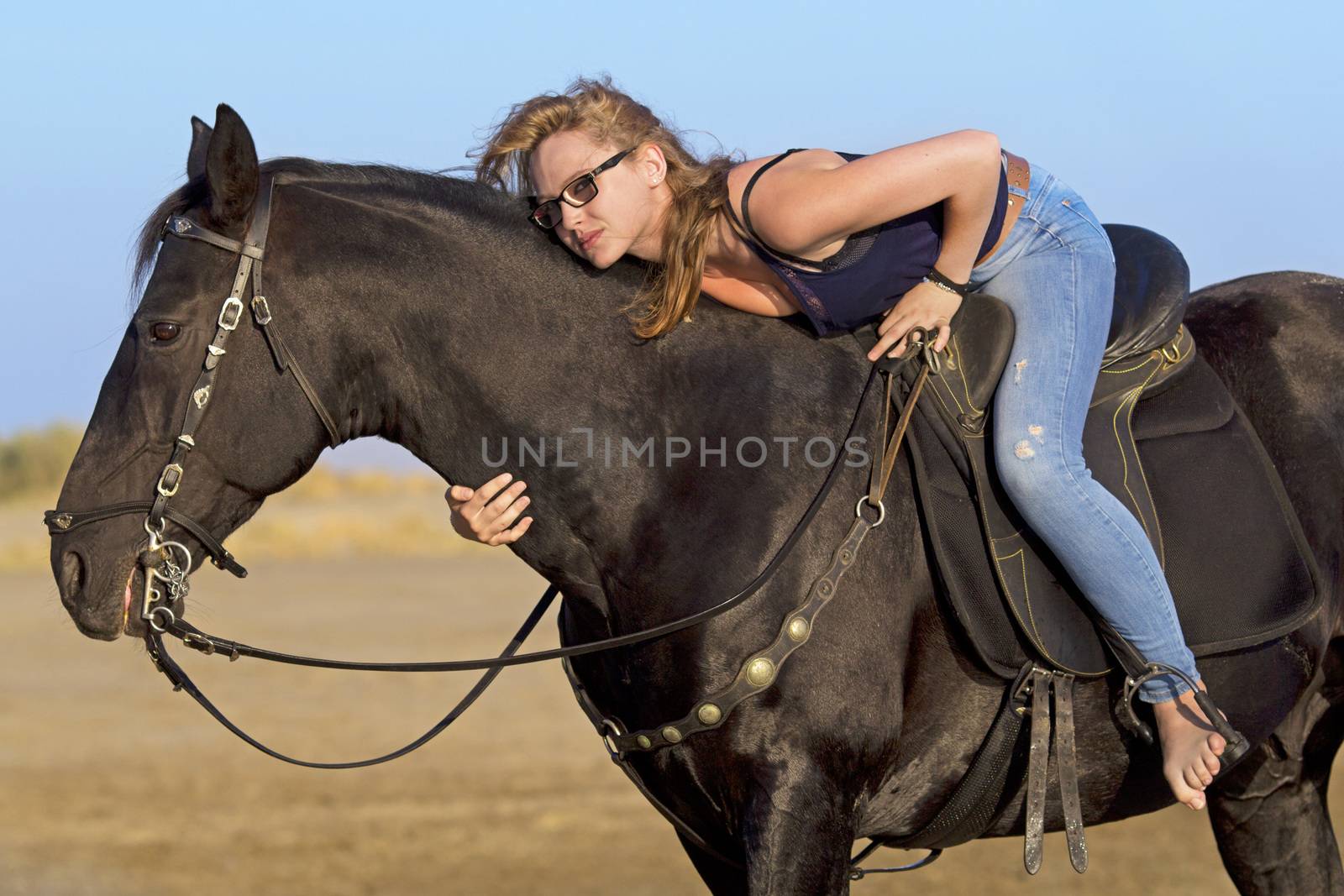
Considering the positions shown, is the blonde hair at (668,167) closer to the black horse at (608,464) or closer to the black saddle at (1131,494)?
the black horse at (608,464)

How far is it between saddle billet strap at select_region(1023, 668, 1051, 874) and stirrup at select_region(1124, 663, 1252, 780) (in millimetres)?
209

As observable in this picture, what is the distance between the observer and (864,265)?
299 cm

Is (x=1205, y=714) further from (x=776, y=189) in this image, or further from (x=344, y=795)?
(x=344, y=795)

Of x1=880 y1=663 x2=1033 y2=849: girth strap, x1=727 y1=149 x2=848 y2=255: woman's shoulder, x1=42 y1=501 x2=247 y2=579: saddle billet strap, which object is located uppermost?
x1=727 y1=149 x2=848 y2=255: woman's shoulder

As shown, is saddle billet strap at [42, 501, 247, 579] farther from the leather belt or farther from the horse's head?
the leather belt

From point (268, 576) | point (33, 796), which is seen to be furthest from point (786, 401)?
point (268, 576)

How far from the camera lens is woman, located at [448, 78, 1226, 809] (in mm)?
2918

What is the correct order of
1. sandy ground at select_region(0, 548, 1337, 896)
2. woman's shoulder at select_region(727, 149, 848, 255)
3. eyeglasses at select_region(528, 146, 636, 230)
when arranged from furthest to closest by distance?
sandy ground at select_region(0, 548, 1337, 896)
eyeglasses at select_region(528, 146, 636, 230)
woman's shoulder at select_region(727, 149, 848, 255)

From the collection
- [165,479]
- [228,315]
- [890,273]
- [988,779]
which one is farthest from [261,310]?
[988,779]

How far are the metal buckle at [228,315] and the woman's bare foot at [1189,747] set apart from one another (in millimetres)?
2256

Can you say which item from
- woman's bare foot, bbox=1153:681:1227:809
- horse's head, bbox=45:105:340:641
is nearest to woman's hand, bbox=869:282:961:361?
woman's bare foot, bbox=1153:681:1227:809

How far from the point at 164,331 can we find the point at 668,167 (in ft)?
3.86

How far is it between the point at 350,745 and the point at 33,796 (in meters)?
2.19

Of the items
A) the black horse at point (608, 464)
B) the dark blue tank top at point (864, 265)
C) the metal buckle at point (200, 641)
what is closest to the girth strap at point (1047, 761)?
the black horse at point (608, 464)
